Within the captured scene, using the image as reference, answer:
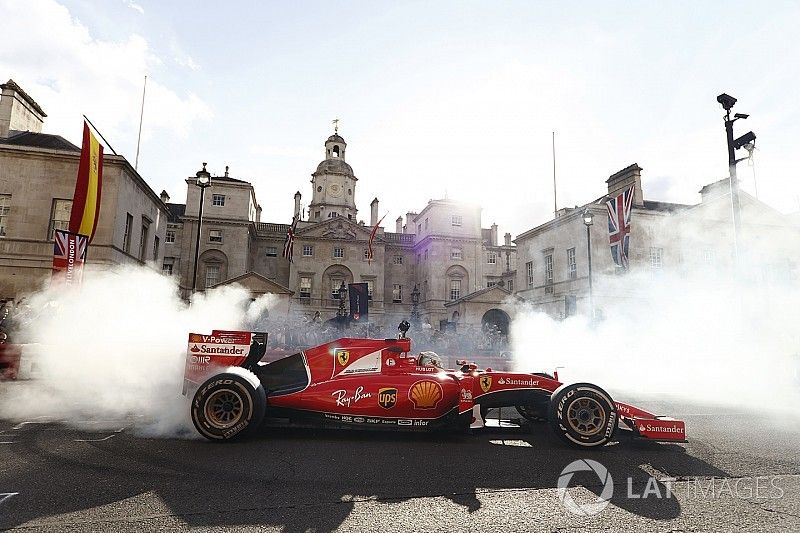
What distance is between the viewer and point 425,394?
6336mm

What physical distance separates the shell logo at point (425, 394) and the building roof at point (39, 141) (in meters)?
25.1

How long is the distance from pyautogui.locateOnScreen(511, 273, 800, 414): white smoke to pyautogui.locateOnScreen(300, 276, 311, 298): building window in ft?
90.9

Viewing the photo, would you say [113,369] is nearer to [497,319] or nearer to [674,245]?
[674,245]

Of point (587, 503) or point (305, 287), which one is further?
point (305, 287)

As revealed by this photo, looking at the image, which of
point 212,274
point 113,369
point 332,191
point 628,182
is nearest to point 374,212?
point 332,191

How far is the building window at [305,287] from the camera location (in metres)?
47.7

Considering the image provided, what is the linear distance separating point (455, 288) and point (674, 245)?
2528cm

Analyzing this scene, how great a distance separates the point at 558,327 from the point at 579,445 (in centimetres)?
1978

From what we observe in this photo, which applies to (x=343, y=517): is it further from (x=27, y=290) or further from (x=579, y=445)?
(x=27, y=290)

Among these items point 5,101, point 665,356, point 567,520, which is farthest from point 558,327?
point 5,101

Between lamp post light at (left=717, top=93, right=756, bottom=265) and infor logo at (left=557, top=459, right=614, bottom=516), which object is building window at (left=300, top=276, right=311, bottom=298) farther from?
infor logo at (left=557, top=459, right=614, bottom=516)

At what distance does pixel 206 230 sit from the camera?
43.5 metres

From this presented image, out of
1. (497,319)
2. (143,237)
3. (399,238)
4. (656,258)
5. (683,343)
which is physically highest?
(399,238)

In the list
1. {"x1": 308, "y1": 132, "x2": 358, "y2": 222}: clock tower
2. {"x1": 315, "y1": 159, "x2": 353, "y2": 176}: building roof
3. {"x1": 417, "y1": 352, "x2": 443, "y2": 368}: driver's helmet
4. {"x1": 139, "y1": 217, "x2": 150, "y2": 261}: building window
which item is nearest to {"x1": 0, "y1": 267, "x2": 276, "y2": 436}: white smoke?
{"x1": 417, "y1": 352, "x2": 443, "y2": 368}: driver's helmet
